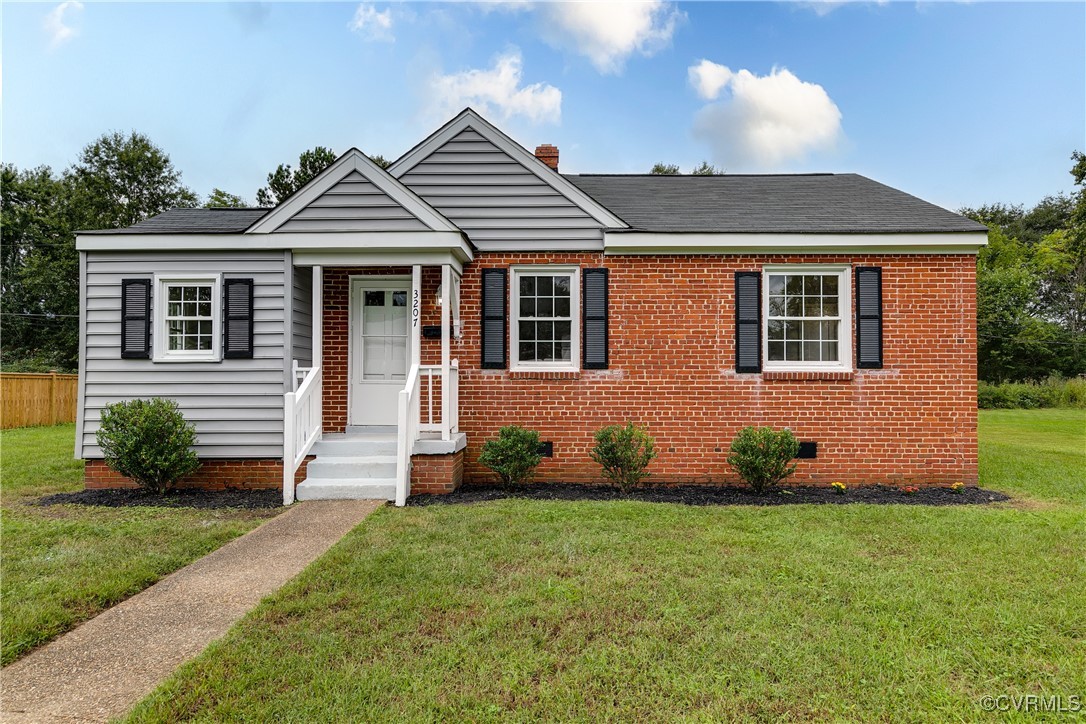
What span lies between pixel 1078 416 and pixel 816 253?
18872mm

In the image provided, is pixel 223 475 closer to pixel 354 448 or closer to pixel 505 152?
pixel 354 448

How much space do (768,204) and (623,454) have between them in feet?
14.4

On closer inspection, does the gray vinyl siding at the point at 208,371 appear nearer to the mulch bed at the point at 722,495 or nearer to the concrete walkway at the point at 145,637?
the mulch bed at the point at 722,495

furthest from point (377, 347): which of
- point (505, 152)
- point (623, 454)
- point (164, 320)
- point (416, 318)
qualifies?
point (623, 454)

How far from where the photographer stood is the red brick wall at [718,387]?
7.88 metres

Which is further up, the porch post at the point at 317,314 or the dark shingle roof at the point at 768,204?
the dark shingle roof at the point at 768,204

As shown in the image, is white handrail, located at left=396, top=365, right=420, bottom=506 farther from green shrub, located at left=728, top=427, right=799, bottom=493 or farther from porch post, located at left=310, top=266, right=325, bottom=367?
green shrub, located at left=728, top=427, right=799, bottom=493

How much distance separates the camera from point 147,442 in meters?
6.95

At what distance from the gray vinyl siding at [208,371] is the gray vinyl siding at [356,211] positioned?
0.74 metres

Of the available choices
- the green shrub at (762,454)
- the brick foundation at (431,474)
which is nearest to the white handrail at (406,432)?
the brick foundation at (431,474)

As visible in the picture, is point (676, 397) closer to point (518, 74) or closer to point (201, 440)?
point (201, 440)
